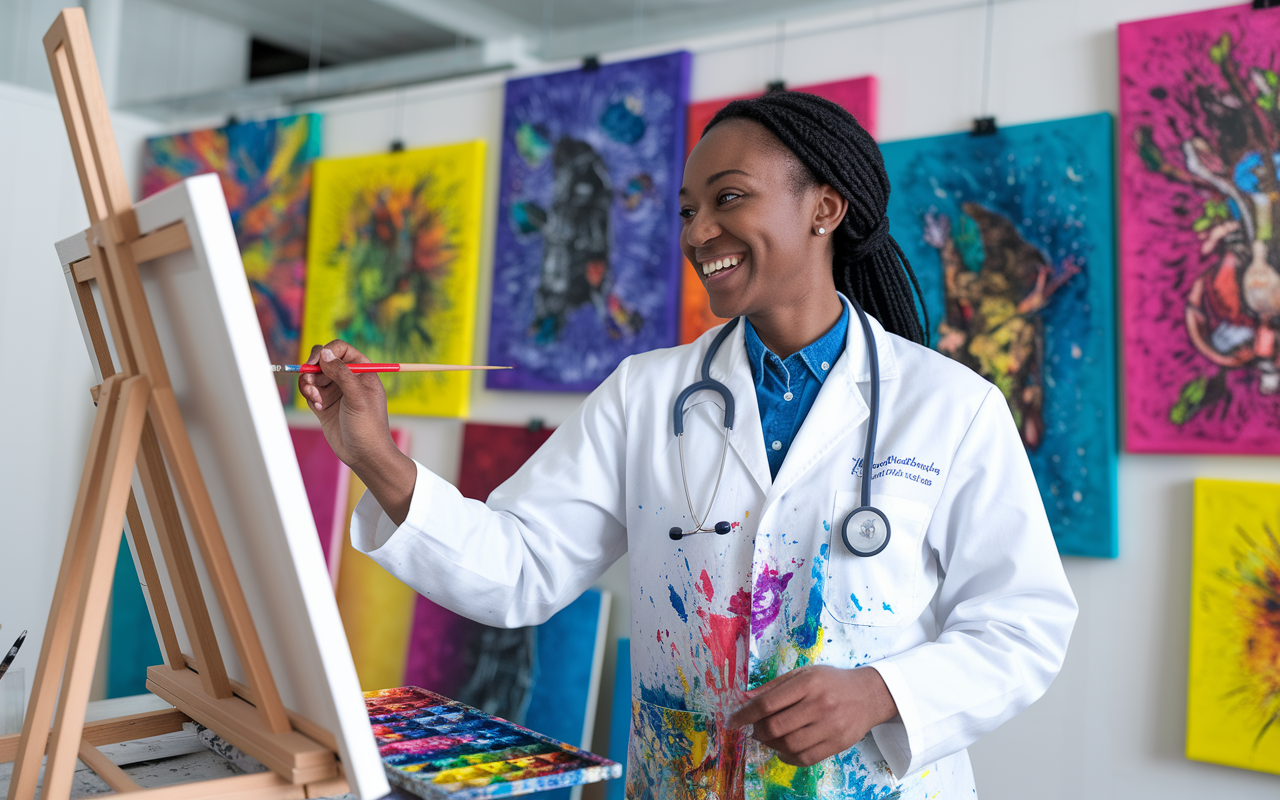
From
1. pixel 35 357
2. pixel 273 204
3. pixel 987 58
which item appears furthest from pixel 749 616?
pixel 35 357

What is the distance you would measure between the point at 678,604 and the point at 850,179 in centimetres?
62

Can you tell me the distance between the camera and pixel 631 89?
2.58 m

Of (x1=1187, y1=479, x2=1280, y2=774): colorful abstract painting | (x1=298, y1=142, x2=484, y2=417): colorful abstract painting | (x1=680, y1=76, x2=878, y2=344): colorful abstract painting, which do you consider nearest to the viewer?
(x1=1187, y1=479, x2=1280, y2=774): colorful abstract painting

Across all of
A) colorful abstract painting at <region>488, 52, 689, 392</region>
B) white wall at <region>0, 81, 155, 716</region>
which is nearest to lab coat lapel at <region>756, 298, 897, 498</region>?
colorful abstract painting at <region>488, 52, 689, 392</region>

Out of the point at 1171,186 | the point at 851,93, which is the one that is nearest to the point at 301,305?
the point at 851,93

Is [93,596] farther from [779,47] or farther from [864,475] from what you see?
[779,47]

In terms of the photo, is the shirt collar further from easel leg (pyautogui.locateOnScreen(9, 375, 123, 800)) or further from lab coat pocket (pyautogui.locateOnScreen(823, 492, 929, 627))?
easel leg (pyautogui.locateOnScreen(9, 375, 123, 800))

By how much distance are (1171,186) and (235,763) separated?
1815 millimetres

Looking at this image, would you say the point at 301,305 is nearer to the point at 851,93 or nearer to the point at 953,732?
the point at 851,93

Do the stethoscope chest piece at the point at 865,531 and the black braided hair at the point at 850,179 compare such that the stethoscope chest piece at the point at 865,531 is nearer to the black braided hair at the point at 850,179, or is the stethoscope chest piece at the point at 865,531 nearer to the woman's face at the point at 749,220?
the woman's face at the point at 749,220

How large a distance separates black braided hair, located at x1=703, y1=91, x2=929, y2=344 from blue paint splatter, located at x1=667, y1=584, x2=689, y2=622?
536 mm

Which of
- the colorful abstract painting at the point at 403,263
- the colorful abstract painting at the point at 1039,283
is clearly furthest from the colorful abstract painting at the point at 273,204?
the colorful abstract painting at the point at 1039,283

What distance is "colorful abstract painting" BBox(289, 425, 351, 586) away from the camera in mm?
2947

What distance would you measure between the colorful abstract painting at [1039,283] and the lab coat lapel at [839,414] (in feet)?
2.39
